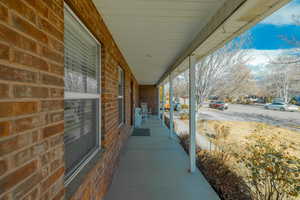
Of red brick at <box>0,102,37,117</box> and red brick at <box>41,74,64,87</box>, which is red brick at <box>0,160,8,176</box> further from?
red brick at <box>41,74,64,87</box>

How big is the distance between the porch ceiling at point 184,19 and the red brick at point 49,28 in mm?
802

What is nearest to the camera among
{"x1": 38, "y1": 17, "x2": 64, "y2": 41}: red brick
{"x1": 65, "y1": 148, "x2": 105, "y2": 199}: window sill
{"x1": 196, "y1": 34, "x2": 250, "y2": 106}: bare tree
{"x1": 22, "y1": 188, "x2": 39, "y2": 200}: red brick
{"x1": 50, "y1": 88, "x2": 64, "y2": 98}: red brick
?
{"x1": 22, "y1": 188, "x2": 39, "y2": 200}: red brick

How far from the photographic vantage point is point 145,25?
2.06 m

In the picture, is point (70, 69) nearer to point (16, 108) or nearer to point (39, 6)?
point (39, 6)

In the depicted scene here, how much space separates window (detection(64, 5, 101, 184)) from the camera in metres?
1.37

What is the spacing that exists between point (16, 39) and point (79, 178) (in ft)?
4.10

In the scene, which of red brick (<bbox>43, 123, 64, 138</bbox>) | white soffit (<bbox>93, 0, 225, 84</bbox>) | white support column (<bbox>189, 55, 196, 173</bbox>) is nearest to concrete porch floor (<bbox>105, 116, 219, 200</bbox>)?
white support column (<bbox>189, 55, 196, 173</bbox>)

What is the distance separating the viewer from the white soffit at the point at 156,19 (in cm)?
159

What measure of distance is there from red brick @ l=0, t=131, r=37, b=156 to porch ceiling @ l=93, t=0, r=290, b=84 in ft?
4.91

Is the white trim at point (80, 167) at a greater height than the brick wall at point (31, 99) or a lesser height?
lesser

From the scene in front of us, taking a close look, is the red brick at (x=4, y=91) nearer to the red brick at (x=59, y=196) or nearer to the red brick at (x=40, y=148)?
the red brick at (x=40, y=148)

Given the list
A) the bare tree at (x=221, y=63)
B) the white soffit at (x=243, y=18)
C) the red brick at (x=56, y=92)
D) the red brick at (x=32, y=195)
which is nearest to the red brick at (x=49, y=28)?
the red brick at (x=56, y=92)

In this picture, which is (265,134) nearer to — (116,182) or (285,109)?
(285,109)

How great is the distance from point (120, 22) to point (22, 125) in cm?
175
